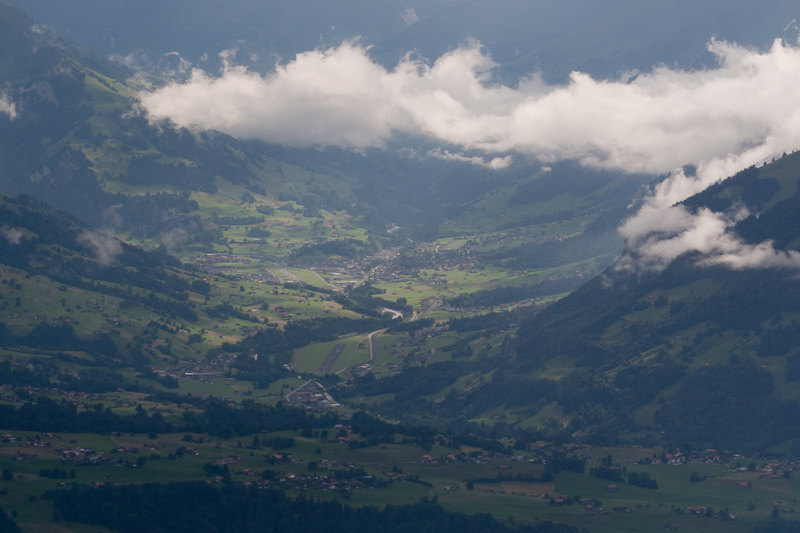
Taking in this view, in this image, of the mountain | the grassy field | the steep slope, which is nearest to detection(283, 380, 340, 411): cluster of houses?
the mountain

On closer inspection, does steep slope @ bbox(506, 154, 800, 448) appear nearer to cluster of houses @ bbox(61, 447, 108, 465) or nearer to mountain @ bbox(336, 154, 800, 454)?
mountain @ bbox(336, 154, 800, 454)

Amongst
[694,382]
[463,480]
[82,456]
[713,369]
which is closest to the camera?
[82,456]

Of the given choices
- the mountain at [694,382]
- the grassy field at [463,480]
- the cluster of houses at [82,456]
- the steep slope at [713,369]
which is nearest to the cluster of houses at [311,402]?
the mountain at [694,382]

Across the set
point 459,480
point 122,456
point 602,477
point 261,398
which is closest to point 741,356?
point 602,477

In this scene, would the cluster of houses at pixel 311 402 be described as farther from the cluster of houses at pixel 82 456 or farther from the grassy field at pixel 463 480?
the cluster of houses at pixel 82 456

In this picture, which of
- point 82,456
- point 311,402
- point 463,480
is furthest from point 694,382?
point 82,456

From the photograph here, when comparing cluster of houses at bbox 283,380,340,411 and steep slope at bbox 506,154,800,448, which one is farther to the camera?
cluster of houses at bbox 283,380,340,411

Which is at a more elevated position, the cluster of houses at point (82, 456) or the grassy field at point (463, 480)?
the cluster of houses at point (82, 456)

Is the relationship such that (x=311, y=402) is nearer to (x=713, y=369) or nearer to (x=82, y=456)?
(x=82, y=456)

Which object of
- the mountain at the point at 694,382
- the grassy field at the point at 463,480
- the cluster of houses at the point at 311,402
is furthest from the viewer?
the cluster of houses at the point at 311,402

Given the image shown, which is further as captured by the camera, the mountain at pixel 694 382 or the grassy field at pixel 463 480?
the mountain at pixel 694 382

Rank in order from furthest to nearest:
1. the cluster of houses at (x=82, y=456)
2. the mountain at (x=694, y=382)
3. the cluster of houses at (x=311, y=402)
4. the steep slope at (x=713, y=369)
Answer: the cluster of houses at (x=311, y=402)
the steep slope at (x=713, y=369)
the mountain at (x=694, y=382)
the cluster of houses at (x=82, y=456)
